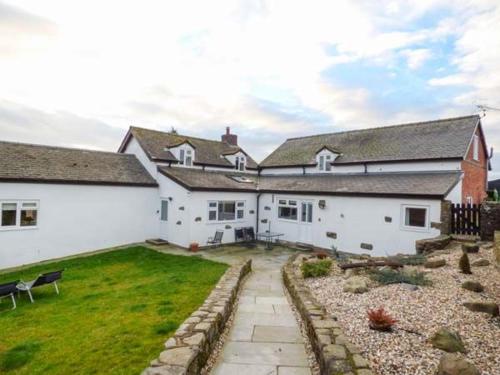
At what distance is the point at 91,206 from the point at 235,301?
12.0 metres

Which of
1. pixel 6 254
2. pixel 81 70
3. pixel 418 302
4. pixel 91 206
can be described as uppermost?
pixel 81 70

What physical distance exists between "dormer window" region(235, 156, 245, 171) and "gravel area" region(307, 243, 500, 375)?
54.7 feet

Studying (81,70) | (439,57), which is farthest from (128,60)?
(439,57)

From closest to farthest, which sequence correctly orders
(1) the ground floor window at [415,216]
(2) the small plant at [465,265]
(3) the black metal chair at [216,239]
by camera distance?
(2) the small plant at [465,265] < (1) the ground floor window at [415,216] < (3) the black metal chair at [216,239]

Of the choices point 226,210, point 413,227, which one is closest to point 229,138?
point 226,210

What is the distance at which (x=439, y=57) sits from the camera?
13031 mm

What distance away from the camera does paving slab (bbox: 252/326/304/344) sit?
537 centimetres

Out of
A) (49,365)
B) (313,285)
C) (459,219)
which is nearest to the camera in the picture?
(49,365)

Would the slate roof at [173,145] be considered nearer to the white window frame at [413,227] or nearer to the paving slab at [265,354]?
the white window frame at [413,227]

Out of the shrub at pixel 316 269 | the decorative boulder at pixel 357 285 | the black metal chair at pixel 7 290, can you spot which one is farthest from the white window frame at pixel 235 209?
the decorative boulder at pixel 357 285

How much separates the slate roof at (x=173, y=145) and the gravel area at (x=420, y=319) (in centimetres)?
1485

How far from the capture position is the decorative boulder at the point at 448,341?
400cm

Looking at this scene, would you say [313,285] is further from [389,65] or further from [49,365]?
[389,65]

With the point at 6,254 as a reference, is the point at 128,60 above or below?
above
